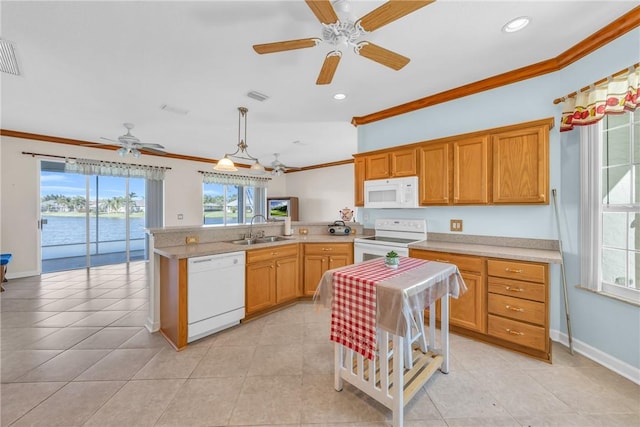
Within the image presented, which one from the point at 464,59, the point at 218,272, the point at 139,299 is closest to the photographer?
the point at 464,59

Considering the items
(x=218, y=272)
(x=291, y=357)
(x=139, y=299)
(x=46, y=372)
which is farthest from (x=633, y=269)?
(x=139, y=299)

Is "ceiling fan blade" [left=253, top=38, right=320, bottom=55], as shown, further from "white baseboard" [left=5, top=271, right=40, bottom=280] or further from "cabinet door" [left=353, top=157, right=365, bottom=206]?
"white baseboard" [left=5, top=271, right=40, bottom=280]

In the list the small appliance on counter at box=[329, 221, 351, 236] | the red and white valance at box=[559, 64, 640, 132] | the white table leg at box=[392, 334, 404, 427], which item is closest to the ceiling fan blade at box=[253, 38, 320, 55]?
the white table leg at box=[392, 334, 404, 427]

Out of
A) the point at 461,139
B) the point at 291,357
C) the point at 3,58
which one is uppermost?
the point at 3,58

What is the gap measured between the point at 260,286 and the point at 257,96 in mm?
2369

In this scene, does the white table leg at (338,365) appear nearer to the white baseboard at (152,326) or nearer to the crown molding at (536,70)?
the white baseboard at (152,326)

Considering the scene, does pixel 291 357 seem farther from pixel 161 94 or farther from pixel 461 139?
pixel 161 94

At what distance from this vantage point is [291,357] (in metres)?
2.21

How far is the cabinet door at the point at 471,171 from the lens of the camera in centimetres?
257

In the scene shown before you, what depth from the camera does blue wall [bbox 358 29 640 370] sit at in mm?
1939

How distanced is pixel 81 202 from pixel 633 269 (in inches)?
330

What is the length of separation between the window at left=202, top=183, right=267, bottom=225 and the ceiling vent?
4.66 metres

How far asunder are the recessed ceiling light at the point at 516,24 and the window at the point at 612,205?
3.59 ft

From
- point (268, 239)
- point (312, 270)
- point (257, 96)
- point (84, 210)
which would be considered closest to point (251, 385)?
point (312, 270)
